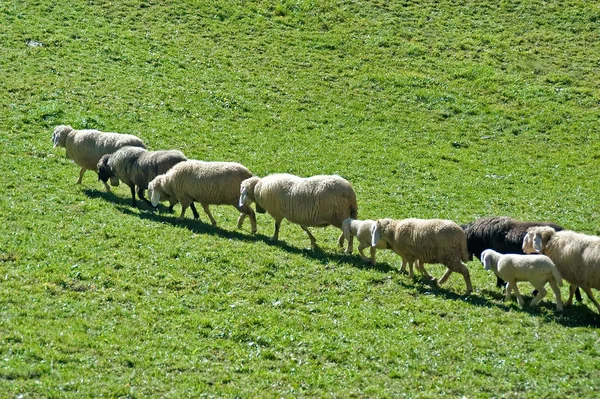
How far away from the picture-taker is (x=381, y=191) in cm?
2622

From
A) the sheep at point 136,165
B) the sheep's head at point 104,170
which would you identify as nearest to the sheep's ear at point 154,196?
the sheep at point 136,165

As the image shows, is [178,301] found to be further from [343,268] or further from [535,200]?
[535,200]

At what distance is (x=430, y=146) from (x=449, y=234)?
14.6 m

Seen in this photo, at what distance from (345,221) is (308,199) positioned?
1049mm

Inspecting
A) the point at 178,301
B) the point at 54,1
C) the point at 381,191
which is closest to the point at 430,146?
the point at 381,191

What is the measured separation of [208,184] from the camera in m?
21.4

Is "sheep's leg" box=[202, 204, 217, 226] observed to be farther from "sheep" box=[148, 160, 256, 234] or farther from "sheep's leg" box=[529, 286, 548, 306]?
"sheep's leg" box=[529, 286, 548, 306]

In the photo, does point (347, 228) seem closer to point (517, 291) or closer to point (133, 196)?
point (517, 291)

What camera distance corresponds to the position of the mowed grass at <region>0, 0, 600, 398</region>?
1335 centimetres

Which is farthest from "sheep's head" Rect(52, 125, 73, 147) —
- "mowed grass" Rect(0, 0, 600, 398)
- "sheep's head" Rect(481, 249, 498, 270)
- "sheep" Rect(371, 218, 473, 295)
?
"sheep's head" Rect(481, 249, 498, 270)

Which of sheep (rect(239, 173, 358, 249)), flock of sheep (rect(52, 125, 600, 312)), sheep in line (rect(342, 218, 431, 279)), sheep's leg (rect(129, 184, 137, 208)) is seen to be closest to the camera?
flock of sheep (rect(52, 125, 600, 312))

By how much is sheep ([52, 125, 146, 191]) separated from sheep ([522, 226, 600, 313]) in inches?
509

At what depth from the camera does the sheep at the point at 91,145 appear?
990 inches

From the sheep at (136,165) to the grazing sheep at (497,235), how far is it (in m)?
8.69
